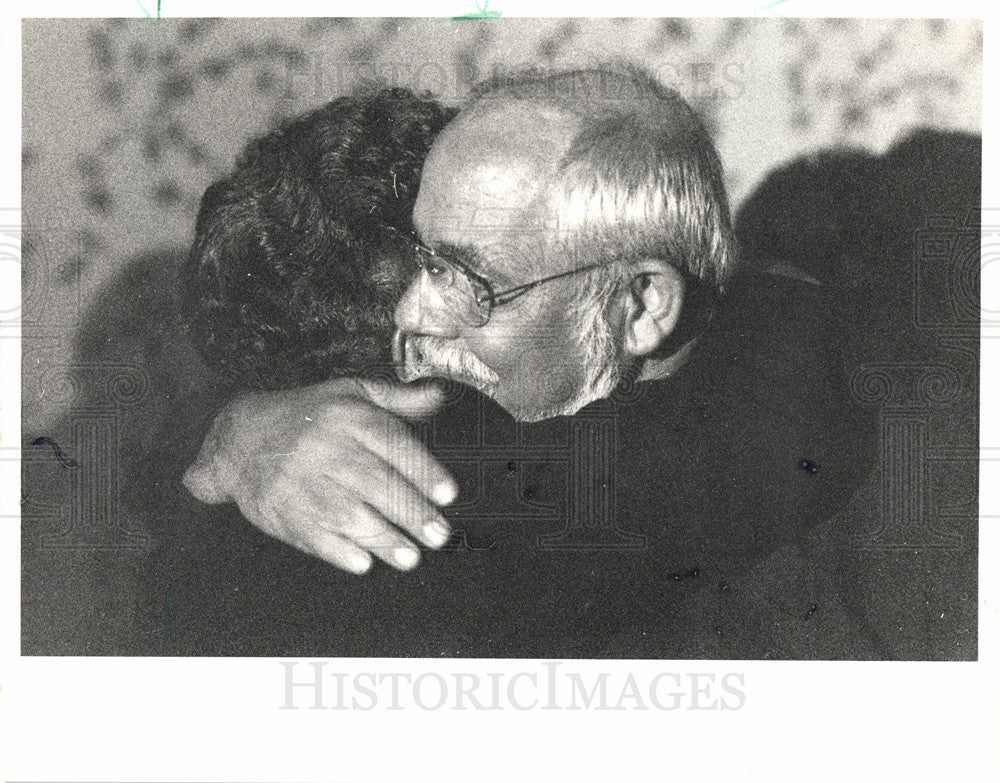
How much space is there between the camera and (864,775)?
2.16 m

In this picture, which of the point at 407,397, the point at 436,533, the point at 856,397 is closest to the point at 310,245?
the point at 407,397

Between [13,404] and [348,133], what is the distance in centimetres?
117

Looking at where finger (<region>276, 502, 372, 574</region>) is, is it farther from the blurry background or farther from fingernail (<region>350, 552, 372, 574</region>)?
the blurry background

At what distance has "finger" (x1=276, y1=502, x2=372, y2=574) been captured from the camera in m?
2.18

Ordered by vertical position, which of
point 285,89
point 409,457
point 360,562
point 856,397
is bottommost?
point 360,562

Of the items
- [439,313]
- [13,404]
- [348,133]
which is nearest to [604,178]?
[439,313]

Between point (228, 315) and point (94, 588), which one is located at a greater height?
point (228, 315)

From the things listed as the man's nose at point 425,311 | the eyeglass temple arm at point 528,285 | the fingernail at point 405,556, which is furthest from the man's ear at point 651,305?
the fingernail at point 405,556

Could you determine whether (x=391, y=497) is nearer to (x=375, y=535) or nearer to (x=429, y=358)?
(x=375, y=535)

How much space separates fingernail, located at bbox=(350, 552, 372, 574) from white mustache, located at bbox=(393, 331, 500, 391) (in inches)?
19.5

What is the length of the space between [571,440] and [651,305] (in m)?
0.41

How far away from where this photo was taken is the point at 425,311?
6.99 ft

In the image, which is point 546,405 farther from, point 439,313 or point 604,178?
point 604,178

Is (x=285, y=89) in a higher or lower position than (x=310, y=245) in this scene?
higher
